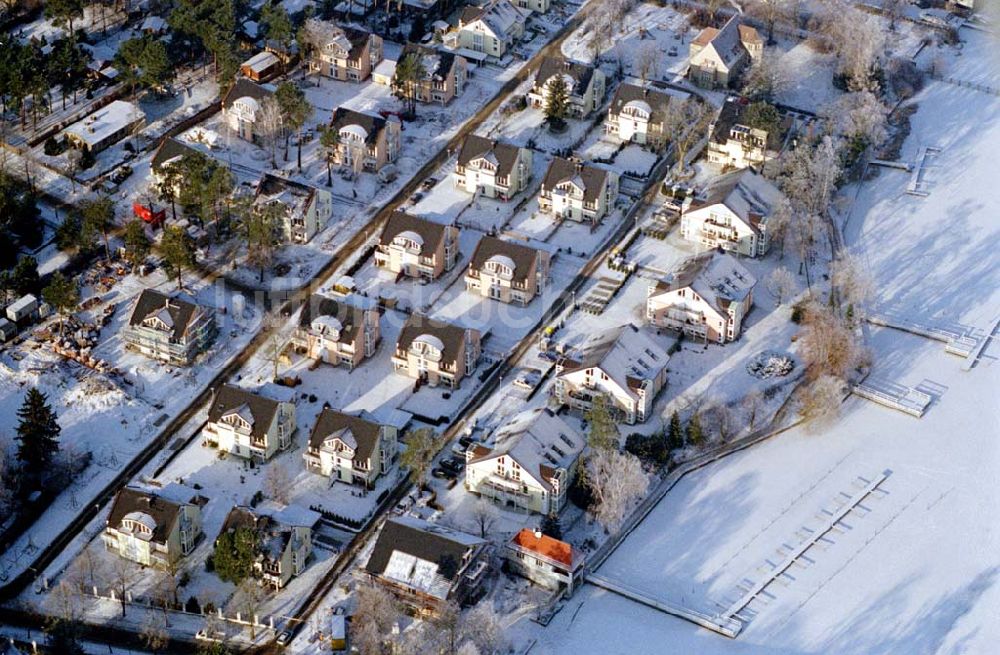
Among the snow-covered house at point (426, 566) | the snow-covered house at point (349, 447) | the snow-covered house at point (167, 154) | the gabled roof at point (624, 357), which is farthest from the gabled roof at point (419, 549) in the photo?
the snow-covered house at point (167, 154)

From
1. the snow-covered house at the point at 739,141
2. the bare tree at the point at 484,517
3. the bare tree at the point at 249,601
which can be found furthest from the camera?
the snow-covered house at the point at 739,141

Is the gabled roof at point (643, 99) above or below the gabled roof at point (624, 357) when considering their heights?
above

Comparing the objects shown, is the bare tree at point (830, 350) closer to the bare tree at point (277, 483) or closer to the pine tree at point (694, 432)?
the pine tree at point (694, 432)

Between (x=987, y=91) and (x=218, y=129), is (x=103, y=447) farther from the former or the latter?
(x=987, y=91)

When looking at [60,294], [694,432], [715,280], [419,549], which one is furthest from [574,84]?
[419,549]

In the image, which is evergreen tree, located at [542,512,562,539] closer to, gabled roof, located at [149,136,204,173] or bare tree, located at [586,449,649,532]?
bare tree, located at [586,449,649,532]
